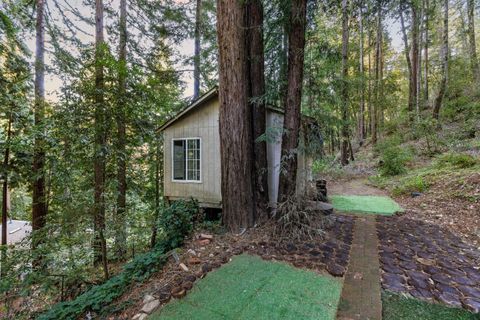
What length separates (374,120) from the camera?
40.4 feet

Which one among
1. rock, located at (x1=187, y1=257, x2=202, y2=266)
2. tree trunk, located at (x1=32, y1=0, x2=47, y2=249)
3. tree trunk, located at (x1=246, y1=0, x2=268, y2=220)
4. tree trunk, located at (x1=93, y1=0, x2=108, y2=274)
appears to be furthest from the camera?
tree trunk, located at (x1=32, y1=0, x2=47, y2=249)

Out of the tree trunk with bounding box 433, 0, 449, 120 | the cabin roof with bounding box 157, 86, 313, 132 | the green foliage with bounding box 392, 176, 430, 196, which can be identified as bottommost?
the green foliage with bounding box 392, 176, 430, 196

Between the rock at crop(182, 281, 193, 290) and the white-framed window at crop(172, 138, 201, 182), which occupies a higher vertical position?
the white-framed window at crop(172, 138, 201, 182)

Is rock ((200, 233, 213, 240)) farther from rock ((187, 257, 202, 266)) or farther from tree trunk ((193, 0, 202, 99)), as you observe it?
tree trunk ((193, 0, 202, 99))

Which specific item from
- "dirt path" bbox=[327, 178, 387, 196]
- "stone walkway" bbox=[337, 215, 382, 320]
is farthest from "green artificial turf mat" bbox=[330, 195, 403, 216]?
"stone walkway" bbox=[337, 215, 382, 320]

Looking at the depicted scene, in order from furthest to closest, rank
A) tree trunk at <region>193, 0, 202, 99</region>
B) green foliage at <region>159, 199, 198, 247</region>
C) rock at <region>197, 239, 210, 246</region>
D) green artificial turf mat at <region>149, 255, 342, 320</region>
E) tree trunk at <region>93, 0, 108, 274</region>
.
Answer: tree trunk at <region>193, 0, 202, 99</region>
tree trunk at <region>93, 0, 108, 274</region>
green foliage at <region>159, 199, 198, 247</region>
rock at <region>197, 239, 210, 246</region>
green artificial turf mat at <region>149, 255, 342, 320</region>

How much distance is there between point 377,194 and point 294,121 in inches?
193

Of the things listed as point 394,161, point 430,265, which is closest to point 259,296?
point 430,265

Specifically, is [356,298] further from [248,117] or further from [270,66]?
[270,66]

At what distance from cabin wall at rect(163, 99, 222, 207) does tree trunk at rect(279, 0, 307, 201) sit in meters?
2.17

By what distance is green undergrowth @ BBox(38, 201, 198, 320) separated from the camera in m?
2.95

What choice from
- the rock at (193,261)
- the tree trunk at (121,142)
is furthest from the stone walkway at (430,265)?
the tree trunk at (121,142)

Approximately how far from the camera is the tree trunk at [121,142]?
5.49m

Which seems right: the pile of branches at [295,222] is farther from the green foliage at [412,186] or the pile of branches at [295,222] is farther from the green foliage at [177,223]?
the green foliage at [412,186]
